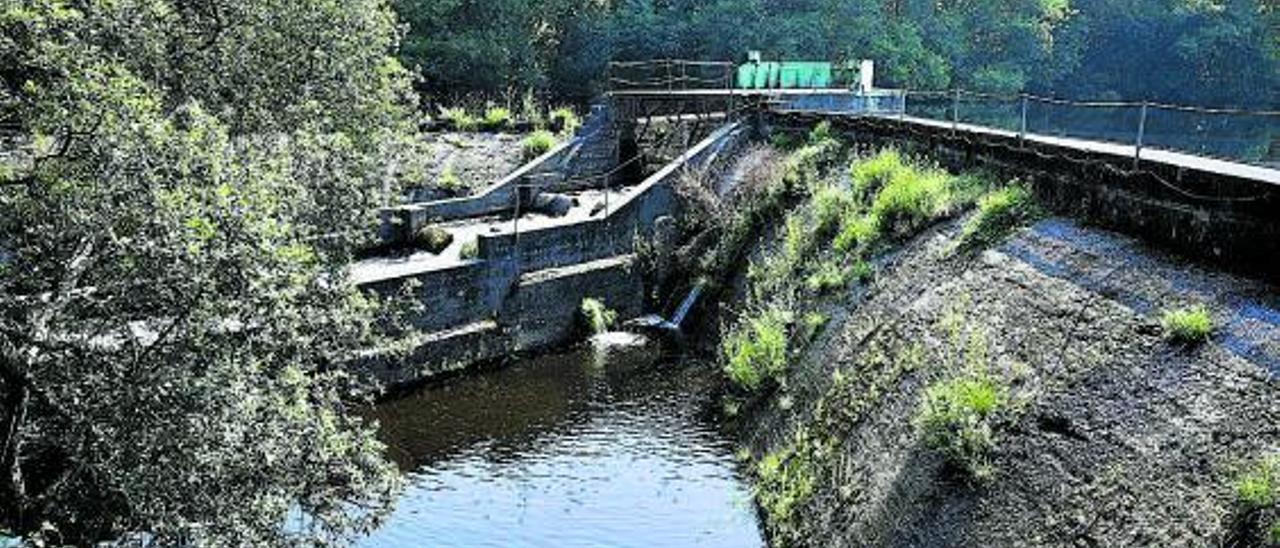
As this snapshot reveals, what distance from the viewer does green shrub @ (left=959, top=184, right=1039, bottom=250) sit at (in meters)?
12.3

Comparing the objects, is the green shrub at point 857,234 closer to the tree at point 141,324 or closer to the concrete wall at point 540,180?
the concrete wall at point 540,180

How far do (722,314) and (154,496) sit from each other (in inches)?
453

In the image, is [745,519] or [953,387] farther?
[745,519]

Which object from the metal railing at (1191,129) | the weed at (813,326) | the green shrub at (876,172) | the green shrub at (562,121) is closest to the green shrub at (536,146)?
the green shrub at (562,121)

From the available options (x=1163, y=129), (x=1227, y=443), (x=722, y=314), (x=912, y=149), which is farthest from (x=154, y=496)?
(x=1163, y=129)

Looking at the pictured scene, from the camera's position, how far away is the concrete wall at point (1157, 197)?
8820mm

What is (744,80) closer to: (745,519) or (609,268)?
(609,268)

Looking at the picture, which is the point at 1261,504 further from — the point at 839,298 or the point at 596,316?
the point at 596,316

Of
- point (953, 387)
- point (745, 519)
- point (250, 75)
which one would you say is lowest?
point (745, 519)

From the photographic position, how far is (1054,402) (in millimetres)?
8414

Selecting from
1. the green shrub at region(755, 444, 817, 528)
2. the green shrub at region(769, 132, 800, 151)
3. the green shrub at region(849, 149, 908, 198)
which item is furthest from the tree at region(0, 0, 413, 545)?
the green shrub at region(769, 132, 800, 151)

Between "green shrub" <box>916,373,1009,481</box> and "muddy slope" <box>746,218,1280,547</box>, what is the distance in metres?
0.13

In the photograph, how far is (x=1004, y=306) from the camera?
1049 centimetres

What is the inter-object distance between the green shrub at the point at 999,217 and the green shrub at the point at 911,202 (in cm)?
98
